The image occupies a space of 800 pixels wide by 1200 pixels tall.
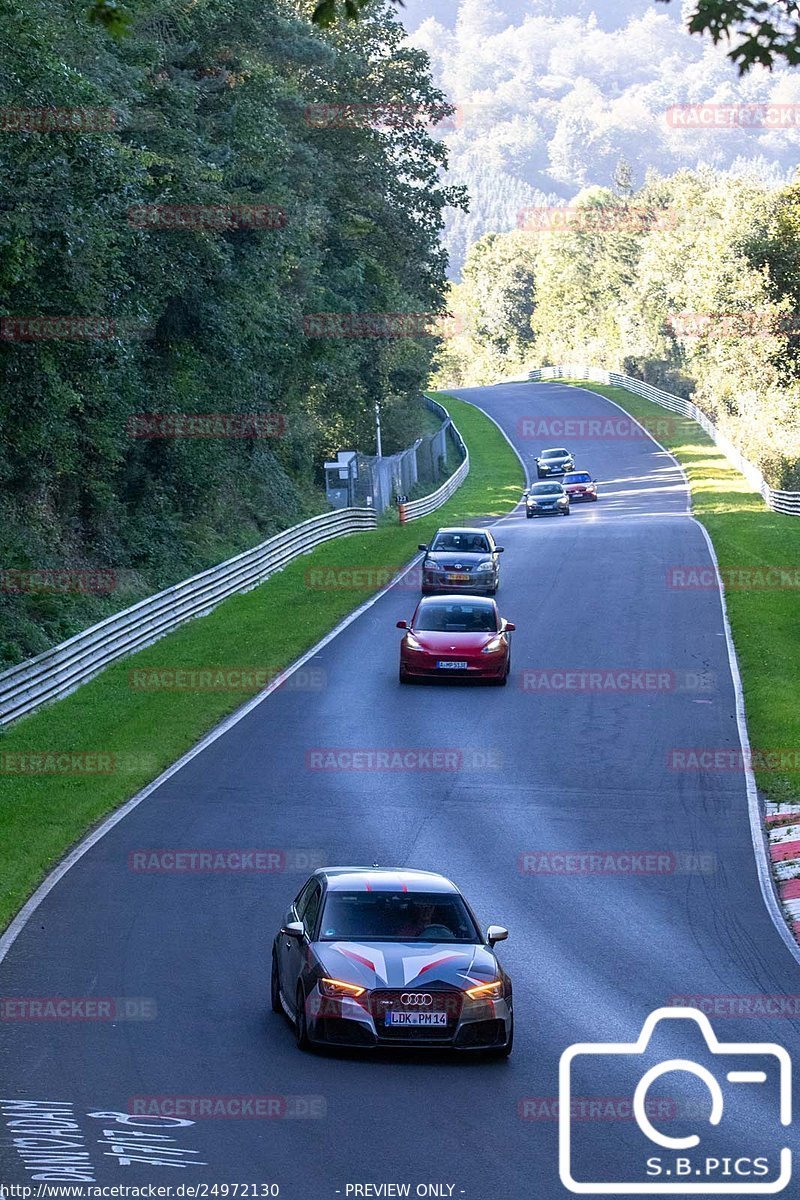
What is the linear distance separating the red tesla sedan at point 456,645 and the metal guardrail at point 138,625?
227 inches

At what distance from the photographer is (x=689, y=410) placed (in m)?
101

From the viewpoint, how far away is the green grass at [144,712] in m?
19.2

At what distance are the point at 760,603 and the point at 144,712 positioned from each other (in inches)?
636

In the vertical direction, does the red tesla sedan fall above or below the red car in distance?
below

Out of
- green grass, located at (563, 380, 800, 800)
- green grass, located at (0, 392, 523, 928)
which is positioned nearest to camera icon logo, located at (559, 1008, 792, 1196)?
green grass, located at (0, 392, 523, 928)

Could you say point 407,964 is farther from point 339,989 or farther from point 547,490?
point 547,490

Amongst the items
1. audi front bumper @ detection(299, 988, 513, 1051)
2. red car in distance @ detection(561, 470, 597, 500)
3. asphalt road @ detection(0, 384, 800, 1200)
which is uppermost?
red car in distance @ detection(561, 470, 597, 500)

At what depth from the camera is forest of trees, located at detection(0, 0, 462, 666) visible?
2319 centimetres

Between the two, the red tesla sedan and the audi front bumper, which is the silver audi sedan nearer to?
the audi front bumper

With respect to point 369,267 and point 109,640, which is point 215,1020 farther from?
point 369,267

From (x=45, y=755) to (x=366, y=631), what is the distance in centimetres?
1201

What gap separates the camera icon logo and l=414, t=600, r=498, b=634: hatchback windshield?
1670 cm

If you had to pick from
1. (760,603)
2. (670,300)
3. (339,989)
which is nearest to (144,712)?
(339,989)

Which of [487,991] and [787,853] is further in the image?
[787,853]
